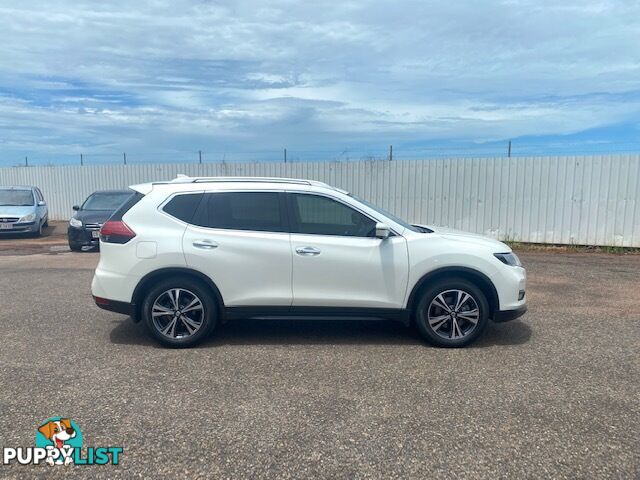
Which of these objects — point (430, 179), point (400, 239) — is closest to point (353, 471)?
point (400, 239)

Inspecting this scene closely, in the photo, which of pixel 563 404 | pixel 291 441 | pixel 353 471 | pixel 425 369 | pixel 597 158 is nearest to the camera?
pixel 353 471

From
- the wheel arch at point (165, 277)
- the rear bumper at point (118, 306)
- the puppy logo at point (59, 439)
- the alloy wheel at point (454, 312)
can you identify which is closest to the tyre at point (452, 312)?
the alloy wheel at point (454, 312)

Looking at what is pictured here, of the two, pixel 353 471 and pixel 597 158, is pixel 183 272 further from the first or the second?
pixel 597 158

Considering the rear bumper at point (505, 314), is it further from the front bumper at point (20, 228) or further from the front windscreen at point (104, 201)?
the front bumper at point (20, 228)

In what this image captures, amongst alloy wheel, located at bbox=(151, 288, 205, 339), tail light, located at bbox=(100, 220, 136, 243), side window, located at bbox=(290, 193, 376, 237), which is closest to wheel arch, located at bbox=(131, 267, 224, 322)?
alloy wheel, located at bbox=(151, 288, 205, 339)

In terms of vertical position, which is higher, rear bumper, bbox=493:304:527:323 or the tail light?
the tail light

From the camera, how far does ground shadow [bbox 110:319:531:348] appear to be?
5250 mm

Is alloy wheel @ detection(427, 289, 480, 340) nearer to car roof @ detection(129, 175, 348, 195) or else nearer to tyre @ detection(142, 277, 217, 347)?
car roof @ detection(129, 175, 348, 195)

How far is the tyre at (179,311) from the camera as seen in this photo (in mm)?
4973

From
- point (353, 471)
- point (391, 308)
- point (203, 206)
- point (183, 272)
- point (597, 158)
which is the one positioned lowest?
point (353, 471)

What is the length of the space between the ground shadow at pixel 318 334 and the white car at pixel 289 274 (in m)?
0.34

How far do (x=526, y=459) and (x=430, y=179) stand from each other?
11.1 m

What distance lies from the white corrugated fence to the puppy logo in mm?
11392

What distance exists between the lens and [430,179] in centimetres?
1354
